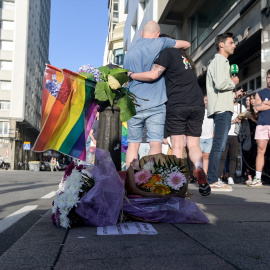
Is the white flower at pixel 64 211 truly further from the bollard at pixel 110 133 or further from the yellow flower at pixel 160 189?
the bollard at pixel 110 133

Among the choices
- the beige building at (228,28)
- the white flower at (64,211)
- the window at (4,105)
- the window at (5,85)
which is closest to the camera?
the white flower at (64,211)

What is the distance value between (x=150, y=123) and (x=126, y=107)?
0.38 metres

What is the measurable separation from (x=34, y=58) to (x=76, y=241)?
5977cm

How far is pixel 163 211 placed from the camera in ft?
8.77

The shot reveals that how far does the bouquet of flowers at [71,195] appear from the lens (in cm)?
246

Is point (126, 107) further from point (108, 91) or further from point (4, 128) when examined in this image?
point (4, 128)

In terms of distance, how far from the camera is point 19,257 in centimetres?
169

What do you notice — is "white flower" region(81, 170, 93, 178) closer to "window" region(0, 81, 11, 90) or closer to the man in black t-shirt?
the man in black t-shirt

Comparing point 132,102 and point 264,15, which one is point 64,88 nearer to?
point 132,102

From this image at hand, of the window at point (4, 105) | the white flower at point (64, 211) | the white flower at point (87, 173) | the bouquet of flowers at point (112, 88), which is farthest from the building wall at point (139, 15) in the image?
the window at point (4, 105)

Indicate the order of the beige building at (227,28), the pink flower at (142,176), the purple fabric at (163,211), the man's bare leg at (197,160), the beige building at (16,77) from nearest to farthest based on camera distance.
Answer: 1. the purple fabric at (163,211)
2. the pink flower at (142,176)
3. the man's bare leg at (197,160)
4. the beige building at (227,28)
5. the beige building at (16,77)

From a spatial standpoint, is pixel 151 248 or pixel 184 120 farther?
pixel 184 120

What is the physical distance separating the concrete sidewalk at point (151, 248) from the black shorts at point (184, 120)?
1.59m

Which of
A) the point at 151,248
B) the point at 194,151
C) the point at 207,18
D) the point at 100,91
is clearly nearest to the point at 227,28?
the point at 207,18
